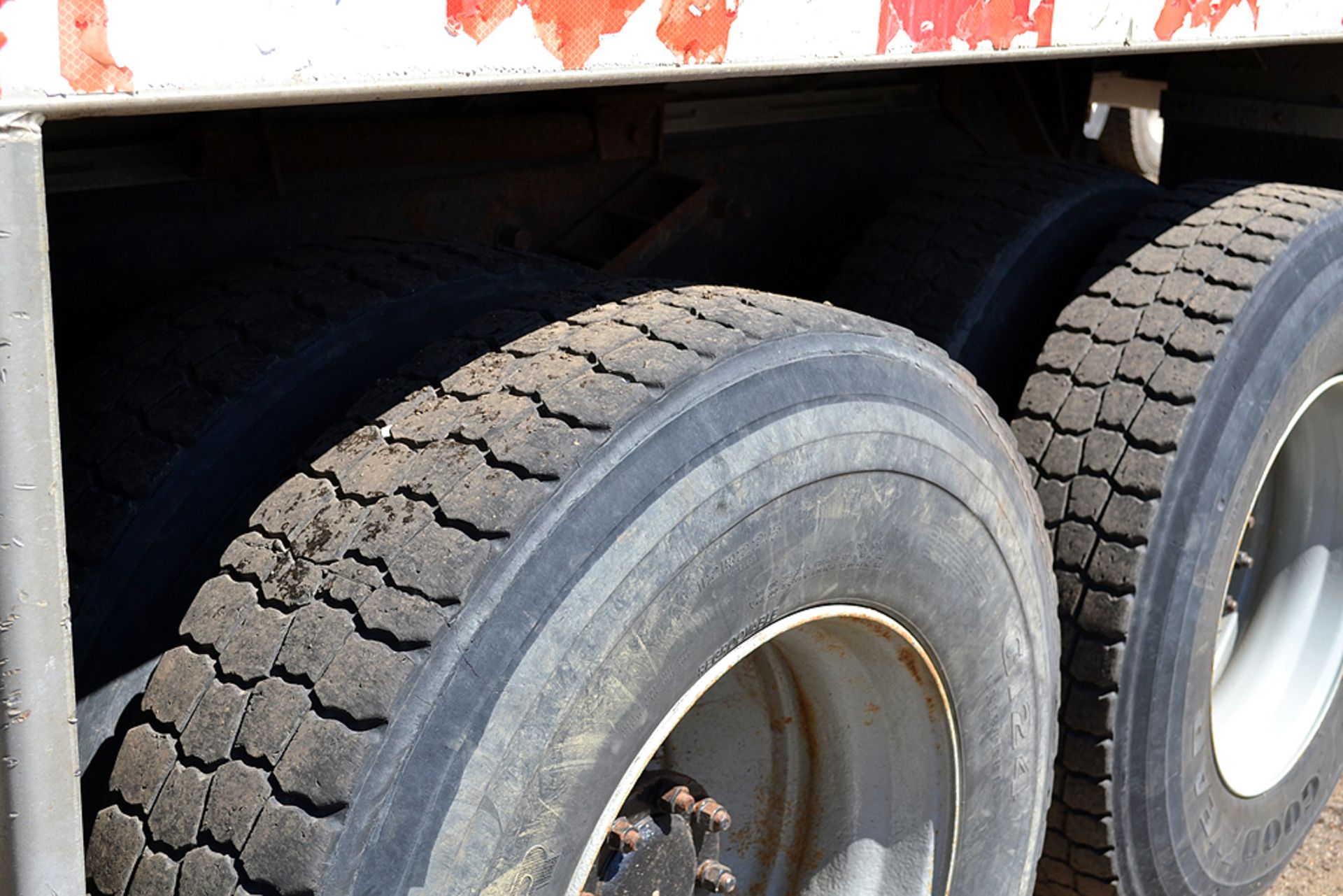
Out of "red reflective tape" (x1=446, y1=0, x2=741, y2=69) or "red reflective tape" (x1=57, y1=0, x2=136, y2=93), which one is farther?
"red reflective tape" (x1=446, y1=0, x2=741, y2=69)

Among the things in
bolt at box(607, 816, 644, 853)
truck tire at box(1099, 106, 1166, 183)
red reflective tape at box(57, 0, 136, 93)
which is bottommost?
bolt at box(607, 816, 644, 853)

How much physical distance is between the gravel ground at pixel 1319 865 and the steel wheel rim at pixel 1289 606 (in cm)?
47

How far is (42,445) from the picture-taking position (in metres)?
0.85

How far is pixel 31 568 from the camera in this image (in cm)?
85

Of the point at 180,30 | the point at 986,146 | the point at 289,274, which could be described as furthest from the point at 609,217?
the point at 180,30

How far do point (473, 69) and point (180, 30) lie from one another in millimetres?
219

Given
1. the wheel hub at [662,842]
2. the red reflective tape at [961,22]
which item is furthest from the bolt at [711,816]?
the red reflective tape at [961,22]

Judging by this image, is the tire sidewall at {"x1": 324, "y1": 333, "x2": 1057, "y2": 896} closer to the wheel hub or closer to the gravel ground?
the wheel hub

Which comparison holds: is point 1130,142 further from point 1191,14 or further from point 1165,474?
point 1191,14

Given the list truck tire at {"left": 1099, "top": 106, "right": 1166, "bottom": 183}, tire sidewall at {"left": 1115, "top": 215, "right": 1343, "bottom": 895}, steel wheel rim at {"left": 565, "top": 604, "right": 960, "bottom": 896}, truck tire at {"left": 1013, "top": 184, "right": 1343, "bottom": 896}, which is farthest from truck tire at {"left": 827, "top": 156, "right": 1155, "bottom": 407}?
truck tire at {"left": 1099, "top": 106, "right": 1166, "bottom": 183}

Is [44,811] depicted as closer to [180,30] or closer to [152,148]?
[180,30]

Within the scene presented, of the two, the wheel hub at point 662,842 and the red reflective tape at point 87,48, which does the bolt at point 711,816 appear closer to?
the wheel hub at point 662,842

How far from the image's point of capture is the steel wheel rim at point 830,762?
1608 millimetres

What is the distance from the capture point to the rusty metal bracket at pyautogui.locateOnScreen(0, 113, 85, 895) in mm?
809
